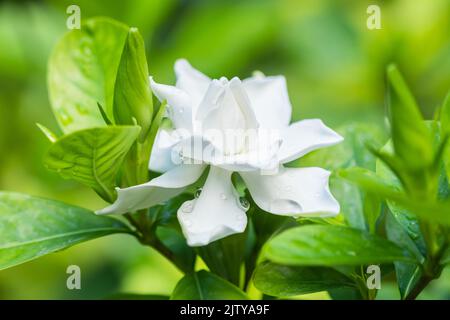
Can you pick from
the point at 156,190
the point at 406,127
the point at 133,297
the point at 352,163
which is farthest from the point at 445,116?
the point at 133,297

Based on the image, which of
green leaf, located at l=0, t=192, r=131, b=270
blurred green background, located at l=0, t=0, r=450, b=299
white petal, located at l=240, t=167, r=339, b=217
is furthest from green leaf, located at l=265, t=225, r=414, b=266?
blurred green background, located at l=0, t=0, r=450, b=299

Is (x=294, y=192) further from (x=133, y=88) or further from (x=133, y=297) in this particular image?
(x=133, y=297)

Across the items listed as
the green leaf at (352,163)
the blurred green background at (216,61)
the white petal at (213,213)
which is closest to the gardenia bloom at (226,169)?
the white petal at (213,213)

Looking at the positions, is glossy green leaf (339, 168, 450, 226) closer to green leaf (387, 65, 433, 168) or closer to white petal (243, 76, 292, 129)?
green leaf (387, 65, 433, 168)
